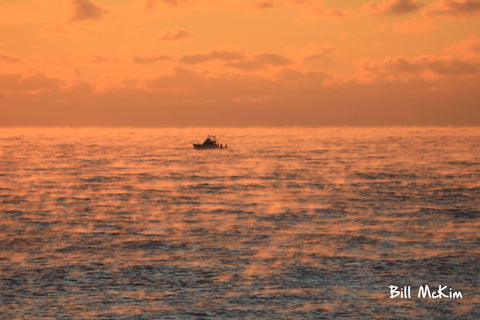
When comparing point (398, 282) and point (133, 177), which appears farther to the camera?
point (133, 177)

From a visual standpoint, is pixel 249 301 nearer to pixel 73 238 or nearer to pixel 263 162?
pixel 73 238

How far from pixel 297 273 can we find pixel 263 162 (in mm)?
97270

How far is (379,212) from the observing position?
54375 mm

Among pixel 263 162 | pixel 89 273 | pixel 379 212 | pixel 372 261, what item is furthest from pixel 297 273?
pixel 263 162

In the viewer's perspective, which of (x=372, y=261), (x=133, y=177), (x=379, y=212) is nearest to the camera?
(x=372, y=261)

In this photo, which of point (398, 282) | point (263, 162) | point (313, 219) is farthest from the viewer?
point (263, 162)

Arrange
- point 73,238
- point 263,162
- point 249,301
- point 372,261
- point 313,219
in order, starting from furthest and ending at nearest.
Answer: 1. point 263,162
2. point 313,219
3. point 73,238
4. point 372,261
5. point 249,301

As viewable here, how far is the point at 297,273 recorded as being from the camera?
105 feet

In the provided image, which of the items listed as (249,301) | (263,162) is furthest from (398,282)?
(263,162)

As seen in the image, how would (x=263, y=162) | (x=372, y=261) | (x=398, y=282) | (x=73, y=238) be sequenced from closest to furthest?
(x=398, y=282) < (x=372, y=261) < (x=73, y=238) < (x=263, y=162)

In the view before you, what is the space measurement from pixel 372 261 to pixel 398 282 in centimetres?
441

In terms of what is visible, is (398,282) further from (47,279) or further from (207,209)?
(207,209)

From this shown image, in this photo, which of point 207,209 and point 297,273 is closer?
point 297,273

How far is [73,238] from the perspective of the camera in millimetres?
42125
